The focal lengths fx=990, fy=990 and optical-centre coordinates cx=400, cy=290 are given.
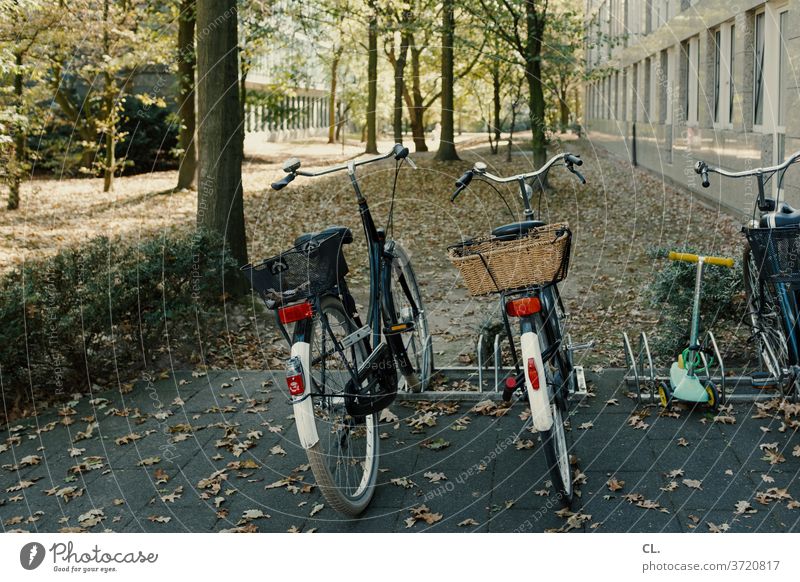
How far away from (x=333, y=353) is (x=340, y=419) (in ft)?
1.07

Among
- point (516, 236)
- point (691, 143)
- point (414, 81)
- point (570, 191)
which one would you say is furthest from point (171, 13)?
point (516, 236)

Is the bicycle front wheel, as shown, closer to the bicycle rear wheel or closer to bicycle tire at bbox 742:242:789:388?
the bicycle rear wheel

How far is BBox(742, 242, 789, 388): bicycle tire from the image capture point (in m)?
5.69

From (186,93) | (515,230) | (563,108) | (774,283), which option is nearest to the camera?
(515,230)

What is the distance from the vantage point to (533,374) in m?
4.36

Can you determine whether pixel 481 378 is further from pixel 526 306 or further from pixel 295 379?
pixel 295 379

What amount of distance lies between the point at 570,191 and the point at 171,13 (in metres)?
8.90

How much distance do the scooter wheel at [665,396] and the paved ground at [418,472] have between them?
0.29ft

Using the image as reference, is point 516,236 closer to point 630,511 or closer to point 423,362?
point 630,511

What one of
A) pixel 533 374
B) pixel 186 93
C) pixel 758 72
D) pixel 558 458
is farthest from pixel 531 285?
pixel 186 93

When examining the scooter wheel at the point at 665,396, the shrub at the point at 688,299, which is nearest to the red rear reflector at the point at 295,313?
the scooter wheel at the point at 665,396

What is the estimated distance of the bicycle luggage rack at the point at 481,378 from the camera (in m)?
6.19

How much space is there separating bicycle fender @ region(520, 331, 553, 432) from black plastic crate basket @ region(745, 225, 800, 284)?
1.51 metres

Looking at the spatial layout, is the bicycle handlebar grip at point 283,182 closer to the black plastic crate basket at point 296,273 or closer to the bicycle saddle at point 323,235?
the bicycle saddle at point 323,235
